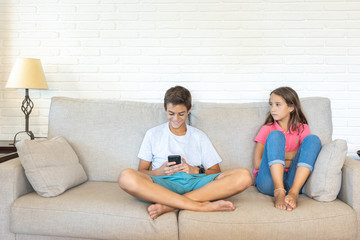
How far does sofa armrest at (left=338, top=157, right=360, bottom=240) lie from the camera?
5.61ft

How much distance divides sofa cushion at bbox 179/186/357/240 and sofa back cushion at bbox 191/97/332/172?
586mm

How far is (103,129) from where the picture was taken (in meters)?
2.28

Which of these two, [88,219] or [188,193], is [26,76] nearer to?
[88,219]

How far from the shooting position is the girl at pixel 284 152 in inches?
73.2

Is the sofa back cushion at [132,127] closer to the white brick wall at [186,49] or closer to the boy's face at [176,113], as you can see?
the boy's face at [176,113]

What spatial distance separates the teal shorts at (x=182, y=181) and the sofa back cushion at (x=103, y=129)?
15.2 inches

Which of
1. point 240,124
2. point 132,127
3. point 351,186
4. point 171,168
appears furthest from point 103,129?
point 351,186

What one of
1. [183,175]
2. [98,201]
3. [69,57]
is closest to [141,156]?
[183,175]

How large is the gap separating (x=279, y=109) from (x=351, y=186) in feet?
2.22

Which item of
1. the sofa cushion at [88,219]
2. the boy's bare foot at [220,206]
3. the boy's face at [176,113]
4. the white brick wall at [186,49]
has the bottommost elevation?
the sofa cushion at [88,219]

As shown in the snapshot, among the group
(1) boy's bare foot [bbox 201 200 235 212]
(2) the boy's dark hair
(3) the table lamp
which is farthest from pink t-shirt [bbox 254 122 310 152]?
(3) the table lamp

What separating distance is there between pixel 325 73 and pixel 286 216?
1475mm

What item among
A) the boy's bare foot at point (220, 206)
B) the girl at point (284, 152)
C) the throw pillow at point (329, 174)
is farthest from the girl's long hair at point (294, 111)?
the boy's bare foot at point (220, 206)

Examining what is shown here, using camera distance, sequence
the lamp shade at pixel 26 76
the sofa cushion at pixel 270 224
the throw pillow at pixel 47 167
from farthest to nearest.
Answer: the lamp shade at pixel 26 76, the throw pillow at pixel 47 167, the sofa cushion at pixel 270 224
